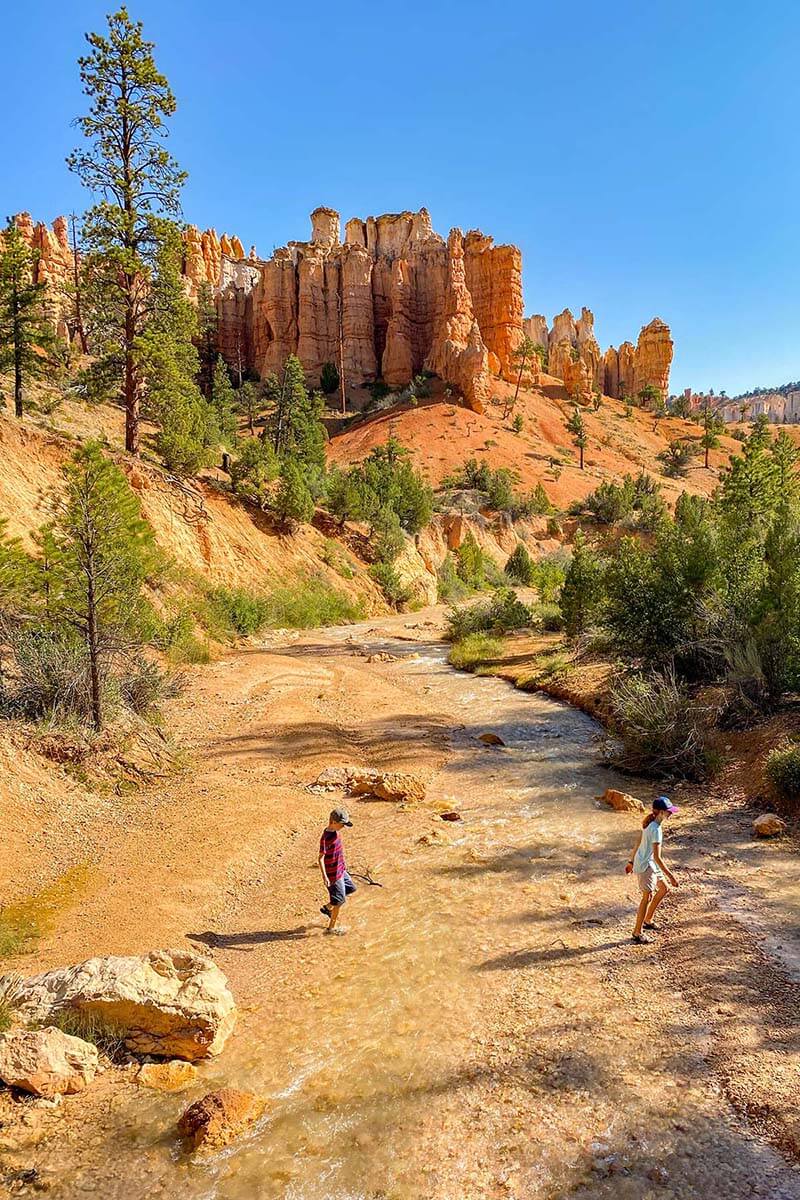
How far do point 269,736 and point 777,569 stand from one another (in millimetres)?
9243

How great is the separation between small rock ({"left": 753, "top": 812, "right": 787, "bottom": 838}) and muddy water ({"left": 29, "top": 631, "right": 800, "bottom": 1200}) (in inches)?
63.4

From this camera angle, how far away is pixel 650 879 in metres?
5.64

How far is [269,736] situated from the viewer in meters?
11.5

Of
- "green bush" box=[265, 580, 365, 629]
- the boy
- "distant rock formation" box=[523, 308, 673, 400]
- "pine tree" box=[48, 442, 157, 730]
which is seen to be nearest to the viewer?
the boy

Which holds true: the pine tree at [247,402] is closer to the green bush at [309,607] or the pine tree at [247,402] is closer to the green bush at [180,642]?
the green bush at [309,607]

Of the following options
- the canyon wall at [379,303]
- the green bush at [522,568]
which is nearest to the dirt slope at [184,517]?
the green bush at [522,568]

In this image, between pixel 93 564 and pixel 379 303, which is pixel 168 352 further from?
pixel 379 303

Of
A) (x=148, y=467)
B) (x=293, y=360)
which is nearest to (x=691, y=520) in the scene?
(x=148, y=467)

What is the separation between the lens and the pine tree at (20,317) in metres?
25.8

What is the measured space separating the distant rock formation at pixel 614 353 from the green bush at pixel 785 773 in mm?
97635

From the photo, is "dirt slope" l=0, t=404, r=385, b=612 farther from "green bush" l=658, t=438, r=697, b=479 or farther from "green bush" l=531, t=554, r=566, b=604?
"green bush" l=658, t=438, r=697, b=479

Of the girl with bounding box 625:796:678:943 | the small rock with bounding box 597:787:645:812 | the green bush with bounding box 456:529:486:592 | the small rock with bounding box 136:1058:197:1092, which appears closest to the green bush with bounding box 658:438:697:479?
the green bush with bounding box 456:529:486:592

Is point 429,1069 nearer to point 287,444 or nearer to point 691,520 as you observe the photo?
point 691,520

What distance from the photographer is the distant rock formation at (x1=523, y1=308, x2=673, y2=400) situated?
10344cm
